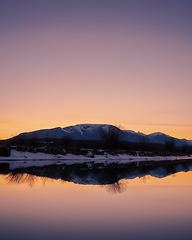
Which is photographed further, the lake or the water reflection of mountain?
the water reflection of mountain

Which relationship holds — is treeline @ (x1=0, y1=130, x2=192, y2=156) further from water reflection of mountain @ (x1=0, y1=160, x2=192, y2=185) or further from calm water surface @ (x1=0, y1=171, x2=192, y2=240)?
calm water surface @ (x1=0, y1=171, x2=192, y2=240)

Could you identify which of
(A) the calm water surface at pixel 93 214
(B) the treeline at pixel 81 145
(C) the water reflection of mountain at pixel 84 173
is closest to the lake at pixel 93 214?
(A) the calm water surface at pixel 93 214

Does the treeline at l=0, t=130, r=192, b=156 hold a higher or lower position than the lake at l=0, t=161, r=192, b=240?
higher

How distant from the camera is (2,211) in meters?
6.30

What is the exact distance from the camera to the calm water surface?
4.79m

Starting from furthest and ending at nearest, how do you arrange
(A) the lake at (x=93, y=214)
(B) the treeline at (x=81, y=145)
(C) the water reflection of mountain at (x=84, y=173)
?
(B) the treeline at (x=81, y=145) < (C) the water reflection of mountain at (x=84, y=173) < (A) the lake at (x=93, y=214)

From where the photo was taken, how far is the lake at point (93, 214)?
4.79 meters

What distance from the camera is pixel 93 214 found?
6176mm

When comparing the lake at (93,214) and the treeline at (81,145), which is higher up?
the treeline at (81,145)

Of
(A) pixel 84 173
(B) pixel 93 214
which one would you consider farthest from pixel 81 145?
(B) pixel 93 214

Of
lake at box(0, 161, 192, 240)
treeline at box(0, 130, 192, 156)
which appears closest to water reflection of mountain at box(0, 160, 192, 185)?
lake at box(0, 161, 192, 240)

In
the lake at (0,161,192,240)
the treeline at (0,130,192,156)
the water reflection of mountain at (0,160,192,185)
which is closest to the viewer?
the lake at (0,161,192,240)

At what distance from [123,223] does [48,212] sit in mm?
2107

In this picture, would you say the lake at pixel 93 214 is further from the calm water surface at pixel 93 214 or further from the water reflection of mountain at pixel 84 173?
the water reflection of mountain at pixel 84 173
